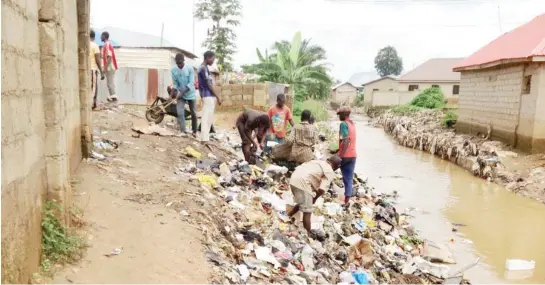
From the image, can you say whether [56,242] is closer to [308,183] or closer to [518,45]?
[308,183]

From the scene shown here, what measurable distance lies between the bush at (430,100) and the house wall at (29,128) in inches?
934

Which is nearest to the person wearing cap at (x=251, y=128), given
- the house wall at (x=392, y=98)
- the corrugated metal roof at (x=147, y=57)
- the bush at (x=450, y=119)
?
the corrugated metal roof at (x=147, y=57)

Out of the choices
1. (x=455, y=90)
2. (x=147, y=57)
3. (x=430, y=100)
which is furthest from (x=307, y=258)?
(x=455, y=90)

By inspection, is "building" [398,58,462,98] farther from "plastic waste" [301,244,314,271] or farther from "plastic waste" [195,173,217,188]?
"plastic waste" [301,244,314,271]

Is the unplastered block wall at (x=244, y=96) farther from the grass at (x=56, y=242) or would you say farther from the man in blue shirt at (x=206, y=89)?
the grass at (x=56, y=242)

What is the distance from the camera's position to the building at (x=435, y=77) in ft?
108

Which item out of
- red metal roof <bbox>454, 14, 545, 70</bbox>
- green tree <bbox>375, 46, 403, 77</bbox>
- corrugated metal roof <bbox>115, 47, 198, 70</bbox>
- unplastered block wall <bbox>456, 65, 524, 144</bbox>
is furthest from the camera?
green tree <bbox>375, 46, 403, 77</bbox>

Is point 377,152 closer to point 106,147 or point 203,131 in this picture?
point 203,131

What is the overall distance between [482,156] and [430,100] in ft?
43.4

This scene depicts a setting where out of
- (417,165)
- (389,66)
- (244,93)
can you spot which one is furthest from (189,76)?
(389,66)

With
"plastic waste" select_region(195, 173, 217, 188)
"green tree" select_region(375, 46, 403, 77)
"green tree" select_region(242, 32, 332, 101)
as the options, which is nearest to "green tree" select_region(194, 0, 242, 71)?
"green tree" select_region(242, 32, 332, 101)

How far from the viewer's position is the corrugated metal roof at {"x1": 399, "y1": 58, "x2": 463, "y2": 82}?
109 ft

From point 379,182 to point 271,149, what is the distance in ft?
14.2

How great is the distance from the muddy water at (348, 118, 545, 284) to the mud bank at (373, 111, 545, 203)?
1.02 ft
